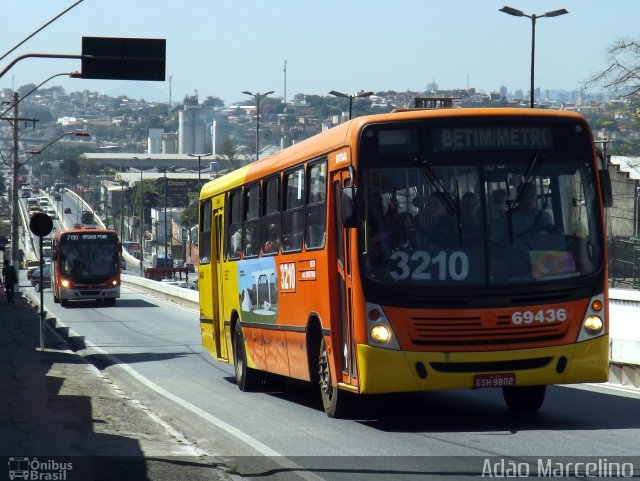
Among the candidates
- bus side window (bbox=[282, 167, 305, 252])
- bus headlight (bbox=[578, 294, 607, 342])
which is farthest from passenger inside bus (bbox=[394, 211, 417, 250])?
bus side window (bbox=[282, 167, 305, 252])

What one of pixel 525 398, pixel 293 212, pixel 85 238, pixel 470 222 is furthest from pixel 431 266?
pixel 85 238

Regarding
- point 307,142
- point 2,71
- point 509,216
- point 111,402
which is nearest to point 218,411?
point 111,402

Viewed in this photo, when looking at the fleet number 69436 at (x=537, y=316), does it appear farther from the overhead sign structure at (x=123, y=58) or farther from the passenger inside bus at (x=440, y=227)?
the overhead sign structure at (x=123, y=58)

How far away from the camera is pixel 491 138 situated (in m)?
12.8

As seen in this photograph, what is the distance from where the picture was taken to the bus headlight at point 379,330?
12.3 metres

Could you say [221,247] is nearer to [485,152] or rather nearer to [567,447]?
[485,152]

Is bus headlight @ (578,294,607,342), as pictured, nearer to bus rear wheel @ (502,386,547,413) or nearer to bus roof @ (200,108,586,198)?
bus rear wheel @ (502,386,547,413)

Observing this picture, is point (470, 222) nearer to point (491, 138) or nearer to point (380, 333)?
point (491, 138)

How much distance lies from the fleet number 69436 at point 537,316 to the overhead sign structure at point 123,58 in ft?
40.4

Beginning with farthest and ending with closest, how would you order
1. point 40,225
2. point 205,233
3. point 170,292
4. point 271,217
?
point 170,292 → point 40,225 → point 205,233 → point 271,217

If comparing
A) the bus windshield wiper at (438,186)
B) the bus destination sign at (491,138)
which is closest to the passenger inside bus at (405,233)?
the bus windshield wiper at (438,186)

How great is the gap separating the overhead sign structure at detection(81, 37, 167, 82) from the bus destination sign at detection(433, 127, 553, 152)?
1133cm

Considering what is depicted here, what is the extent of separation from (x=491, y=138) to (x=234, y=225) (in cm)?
675

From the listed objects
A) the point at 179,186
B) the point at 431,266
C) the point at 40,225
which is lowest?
the point at 431,266
